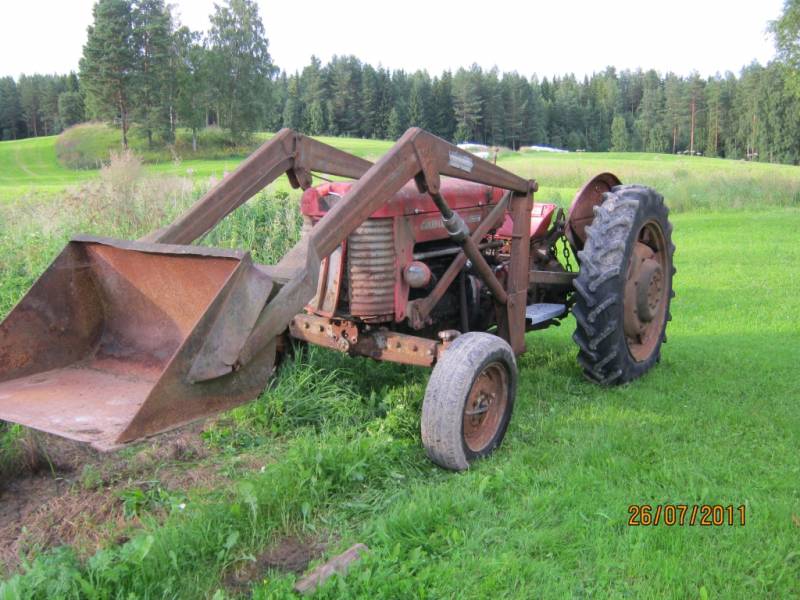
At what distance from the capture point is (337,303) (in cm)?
441

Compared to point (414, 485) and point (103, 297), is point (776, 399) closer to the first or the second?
point (414, 485)

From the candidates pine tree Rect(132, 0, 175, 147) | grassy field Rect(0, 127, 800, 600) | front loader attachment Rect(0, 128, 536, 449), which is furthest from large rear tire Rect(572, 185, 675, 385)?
pine tree Rect(132, 0, 175, 147)

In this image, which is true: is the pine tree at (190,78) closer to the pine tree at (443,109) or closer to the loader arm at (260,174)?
the pine tree at (443,109)

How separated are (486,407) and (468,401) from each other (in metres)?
0.26

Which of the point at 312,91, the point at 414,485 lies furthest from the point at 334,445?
the point at 312,91

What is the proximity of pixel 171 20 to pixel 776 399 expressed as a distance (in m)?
54.6

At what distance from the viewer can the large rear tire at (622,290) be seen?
5102mm

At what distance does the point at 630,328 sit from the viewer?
5.62 m

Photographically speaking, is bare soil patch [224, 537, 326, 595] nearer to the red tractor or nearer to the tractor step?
the red tractor

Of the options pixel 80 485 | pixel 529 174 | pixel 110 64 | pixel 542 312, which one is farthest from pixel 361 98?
pixel 80 485

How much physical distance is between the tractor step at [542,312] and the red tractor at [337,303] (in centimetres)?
2
